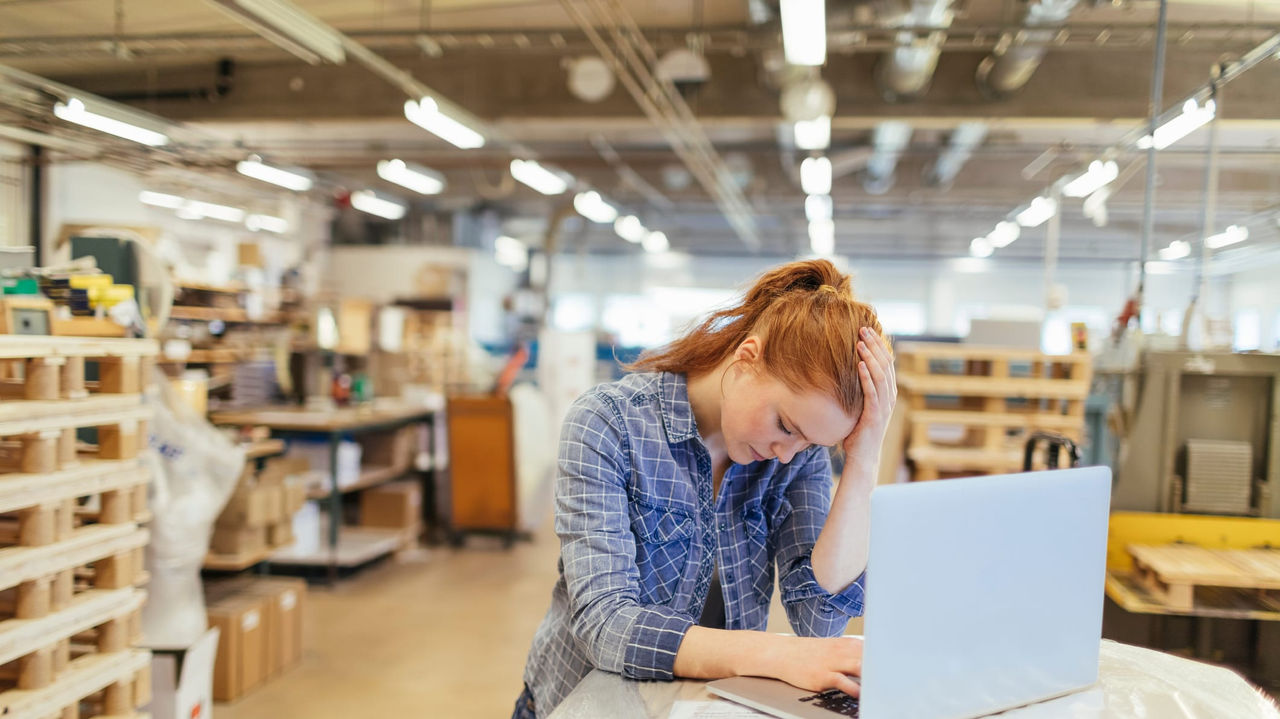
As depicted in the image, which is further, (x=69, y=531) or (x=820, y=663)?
(x=69, y=531)

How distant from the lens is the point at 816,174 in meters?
8.34

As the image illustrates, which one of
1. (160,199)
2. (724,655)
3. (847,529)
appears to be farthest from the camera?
(160,199)

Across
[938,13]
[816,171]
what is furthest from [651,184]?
[938,13]

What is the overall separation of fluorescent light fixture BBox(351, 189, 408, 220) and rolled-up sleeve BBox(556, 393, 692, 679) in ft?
31.6

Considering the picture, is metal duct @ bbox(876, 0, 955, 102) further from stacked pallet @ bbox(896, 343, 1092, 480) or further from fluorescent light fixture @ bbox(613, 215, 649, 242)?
fluorescent light fixture @ bbox(613, 215, 649, 242)

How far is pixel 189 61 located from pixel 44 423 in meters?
6.90

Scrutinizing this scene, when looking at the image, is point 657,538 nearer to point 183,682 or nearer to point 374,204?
point 183,682

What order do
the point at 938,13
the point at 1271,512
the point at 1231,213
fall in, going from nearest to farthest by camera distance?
the point at 1271,512
the point at 938,13
the point at 1231,213

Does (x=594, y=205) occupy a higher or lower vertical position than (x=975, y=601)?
higher

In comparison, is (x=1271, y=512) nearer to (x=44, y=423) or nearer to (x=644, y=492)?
(x=644, y=492)

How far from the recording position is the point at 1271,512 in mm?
2891

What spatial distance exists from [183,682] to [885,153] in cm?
829

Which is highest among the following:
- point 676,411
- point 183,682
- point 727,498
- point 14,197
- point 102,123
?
point 102,123

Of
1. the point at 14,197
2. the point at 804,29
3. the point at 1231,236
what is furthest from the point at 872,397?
the point at 1231,236
